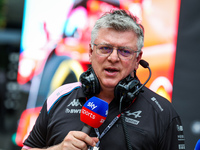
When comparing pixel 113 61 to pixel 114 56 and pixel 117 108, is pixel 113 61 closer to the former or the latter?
pixel 114 56

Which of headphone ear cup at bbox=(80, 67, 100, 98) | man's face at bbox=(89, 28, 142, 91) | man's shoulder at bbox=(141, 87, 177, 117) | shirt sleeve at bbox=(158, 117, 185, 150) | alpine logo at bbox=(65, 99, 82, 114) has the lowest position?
shirt sleeve at bbox=(158, 117, 185, 150)

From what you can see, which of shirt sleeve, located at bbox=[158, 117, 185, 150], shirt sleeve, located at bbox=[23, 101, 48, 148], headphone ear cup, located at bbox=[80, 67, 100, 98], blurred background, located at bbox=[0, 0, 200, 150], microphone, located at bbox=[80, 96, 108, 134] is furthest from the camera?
blurred background, located at bbox=[0, 0, 200, 150]

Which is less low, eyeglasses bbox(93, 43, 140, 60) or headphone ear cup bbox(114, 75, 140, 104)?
eyeglasses bbox(93, 43, 140, 60)

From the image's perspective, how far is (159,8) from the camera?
2.31 meters

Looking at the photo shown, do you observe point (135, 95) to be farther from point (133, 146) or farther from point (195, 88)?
point (195, 88)

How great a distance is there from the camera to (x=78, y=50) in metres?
2.89

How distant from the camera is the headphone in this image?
1.43m

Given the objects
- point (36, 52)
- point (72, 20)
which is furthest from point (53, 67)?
point (72, 20)

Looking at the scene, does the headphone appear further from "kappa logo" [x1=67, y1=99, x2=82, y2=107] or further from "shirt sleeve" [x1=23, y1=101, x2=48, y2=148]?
"shirt sleeve" [x1=23, y1=101, x2=48, y2=148]

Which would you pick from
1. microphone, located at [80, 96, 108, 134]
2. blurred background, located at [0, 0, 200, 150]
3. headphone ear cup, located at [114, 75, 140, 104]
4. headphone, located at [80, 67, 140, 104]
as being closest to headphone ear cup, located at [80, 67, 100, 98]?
headphone, located at [80, 67, 140, 104]

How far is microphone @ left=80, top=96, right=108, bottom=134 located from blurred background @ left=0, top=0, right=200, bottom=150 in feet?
3.75

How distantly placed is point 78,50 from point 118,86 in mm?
1538

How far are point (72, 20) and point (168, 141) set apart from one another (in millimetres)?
2067

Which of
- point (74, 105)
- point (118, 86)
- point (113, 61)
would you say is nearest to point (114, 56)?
point (113, 61)
